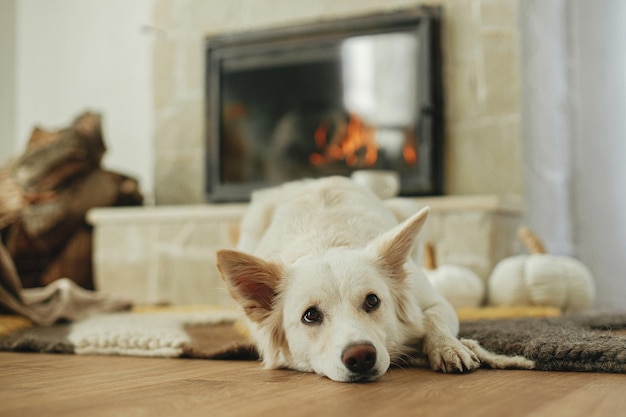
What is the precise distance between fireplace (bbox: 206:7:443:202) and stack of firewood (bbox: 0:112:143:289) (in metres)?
0.78

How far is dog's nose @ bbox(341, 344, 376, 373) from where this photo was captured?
5.04ft

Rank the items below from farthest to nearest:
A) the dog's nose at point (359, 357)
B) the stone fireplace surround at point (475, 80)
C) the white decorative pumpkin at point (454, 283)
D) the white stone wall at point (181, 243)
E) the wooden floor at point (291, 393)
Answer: the stone fireplace surround at point (475, 80), the white stone wall at point (181, 243), the white decorative pumpkin at point (454, 283), the dog's nose at point (359, 357), the wooden floor at point (291, 393)

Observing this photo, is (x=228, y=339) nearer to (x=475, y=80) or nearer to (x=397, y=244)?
(x=397, y=244)

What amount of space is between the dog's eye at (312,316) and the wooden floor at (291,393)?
0.13 metres

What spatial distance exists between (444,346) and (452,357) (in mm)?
53

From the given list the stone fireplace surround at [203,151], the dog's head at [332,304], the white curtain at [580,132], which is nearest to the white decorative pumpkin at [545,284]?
the stone fireplace surround at [203,151]

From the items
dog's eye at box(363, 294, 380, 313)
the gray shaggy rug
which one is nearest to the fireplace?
the gray shaggy rug

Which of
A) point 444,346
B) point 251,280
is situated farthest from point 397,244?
point 251,280

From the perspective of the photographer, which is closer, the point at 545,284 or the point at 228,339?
the point at 228,339

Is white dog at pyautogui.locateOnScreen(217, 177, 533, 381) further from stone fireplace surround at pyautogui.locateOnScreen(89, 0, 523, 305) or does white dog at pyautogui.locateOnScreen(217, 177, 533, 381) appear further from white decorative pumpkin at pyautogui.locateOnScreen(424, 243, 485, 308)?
stone fireplace surround at pyautogui.locateOnScreen(89, 0, 523, 305)

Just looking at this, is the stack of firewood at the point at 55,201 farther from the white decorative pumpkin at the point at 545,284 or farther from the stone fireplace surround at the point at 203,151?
the white decorative pumpkin at the point at 545,284

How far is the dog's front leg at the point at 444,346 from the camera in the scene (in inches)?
66.3

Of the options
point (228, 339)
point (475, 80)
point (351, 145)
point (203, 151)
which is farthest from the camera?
point (203, 151)

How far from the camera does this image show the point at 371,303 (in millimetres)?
1693
